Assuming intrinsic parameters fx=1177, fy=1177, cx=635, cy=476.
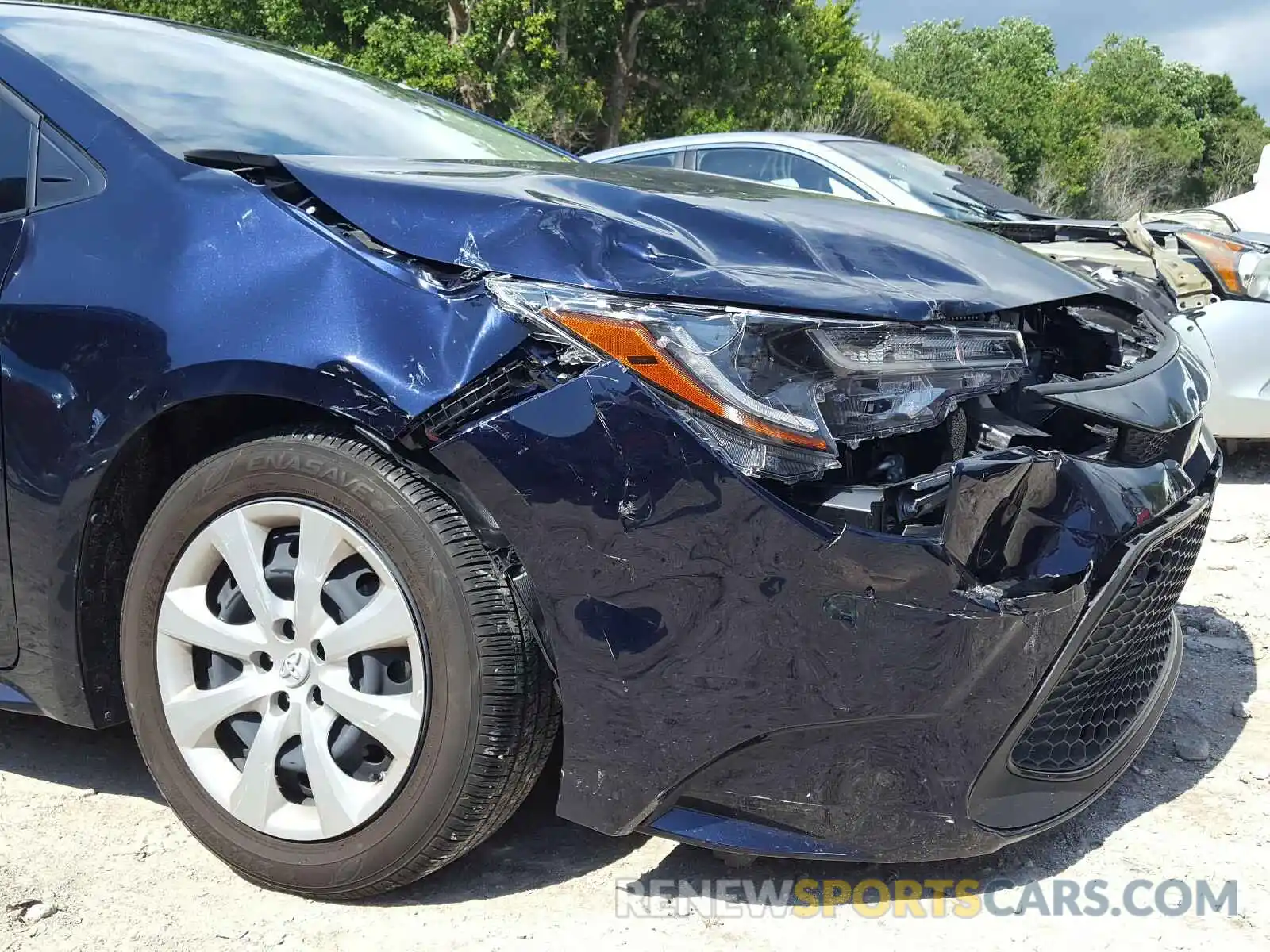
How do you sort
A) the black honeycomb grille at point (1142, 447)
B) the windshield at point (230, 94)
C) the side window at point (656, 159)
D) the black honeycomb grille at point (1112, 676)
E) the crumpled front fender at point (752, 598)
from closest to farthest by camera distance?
the crumpled front fender at point (752, 598) < the black honeycomb grille at point (1112, 676) < the black honeycomb grille at point (1142, 447) < the windshield at point (230, 94) < the side window at point (656, 159)

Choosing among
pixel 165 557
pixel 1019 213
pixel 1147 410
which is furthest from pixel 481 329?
pixel 1019 213

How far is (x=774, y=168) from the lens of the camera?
6012mm

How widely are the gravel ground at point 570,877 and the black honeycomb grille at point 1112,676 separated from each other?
0.25 metres

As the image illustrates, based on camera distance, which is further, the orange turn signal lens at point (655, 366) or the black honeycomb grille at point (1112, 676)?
the black honeycomb grille at point (1112, 676)

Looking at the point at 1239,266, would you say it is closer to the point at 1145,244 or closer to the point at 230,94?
the point at 1145,244

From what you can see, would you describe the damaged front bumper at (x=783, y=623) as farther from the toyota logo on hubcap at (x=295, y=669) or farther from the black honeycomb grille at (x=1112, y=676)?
→ the toyota logo on hubcap at (x=295, y=669)

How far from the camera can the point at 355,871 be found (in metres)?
1.97

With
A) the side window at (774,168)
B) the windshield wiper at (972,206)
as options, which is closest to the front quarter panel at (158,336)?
the windshield wiper at (972,206)

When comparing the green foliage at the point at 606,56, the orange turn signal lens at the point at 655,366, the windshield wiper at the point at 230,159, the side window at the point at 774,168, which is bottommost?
the orange turn signal lens at the point at 655,366

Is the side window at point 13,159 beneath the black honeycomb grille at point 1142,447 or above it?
above

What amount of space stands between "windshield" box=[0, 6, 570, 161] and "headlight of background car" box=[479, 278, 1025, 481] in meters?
0.94

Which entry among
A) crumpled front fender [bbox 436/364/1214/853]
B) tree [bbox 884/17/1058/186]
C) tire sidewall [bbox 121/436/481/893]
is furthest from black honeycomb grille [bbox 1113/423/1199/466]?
tree [bbox 884/17/1058/186]

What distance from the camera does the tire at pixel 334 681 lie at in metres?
1.84

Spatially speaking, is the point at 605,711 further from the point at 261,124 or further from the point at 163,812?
the point at 261,124
